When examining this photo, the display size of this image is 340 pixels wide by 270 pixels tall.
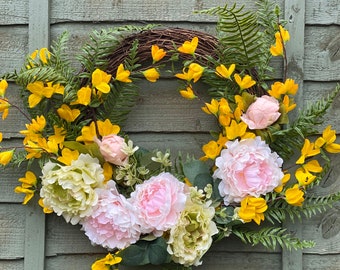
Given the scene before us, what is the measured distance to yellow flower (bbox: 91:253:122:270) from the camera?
1062 millimetres

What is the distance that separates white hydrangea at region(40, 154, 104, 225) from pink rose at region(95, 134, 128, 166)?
0.10 ft

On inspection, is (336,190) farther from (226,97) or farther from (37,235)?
(37,235)

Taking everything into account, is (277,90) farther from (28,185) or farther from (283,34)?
(28,185)

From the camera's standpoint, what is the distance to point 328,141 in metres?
1.10

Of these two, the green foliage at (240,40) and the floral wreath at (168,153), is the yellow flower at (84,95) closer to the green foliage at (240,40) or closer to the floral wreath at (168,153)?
the floral wreath at (168,153)

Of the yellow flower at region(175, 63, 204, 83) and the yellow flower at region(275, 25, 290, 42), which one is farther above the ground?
the yellow flower at region(275, 25, 290, 42)

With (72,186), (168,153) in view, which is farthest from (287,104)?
(72,186)

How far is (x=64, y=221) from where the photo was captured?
1.15 m

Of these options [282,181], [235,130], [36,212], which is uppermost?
[235,130]

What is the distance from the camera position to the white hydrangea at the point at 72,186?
1.05m

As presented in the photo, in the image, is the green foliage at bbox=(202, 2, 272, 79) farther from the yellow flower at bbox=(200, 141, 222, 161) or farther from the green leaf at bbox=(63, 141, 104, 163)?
the green leaf at bbox=(63, 141, 104, 163)

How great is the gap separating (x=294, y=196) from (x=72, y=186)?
466 mm

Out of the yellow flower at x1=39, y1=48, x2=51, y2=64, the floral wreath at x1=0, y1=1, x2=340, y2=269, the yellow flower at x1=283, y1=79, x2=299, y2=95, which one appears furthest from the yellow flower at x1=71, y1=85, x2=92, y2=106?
the yellow flower at x1=283, y1=79, x2=299, y2=95

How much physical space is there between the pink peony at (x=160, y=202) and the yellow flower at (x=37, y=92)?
29 cm
